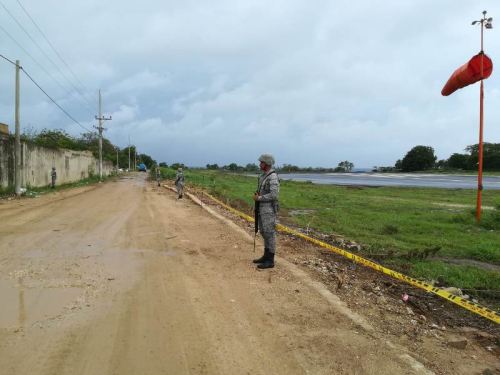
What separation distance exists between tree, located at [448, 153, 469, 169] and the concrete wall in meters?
80.5

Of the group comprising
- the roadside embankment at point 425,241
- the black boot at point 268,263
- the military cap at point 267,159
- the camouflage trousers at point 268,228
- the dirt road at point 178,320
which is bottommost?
the roadside embankment at point 425,241

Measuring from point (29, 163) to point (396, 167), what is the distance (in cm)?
9168

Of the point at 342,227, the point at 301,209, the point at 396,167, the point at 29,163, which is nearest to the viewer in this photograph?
the point at 342,227

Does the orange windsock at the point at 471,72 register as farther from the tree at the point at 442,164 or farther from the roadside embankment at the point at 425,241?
the tree at the point at 442,164

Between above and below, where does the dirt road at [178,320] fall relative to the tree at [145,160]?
below

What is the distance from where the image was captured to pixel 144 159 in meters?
108

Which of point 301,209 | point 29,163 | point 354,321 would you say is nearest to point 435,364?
point 354,321

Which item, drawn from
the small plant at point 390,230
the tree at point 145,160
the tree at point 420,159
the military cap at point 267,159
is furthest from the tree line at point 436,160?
the military cap at point 267,159

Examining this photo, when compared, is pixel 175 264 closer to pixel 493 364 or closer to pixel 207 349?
pixel 207 349

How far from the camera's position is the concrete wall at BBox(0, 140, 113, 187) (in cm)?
1719

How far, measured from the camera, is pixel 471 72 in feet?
36.8

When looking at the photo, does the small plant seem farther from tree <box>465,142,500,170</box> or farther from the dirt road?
tree <box>465,142,500,170</box>

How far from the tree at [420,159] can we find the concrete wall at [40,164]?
250 ft

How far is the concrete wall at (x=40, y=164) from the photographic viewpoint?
1719 cm
